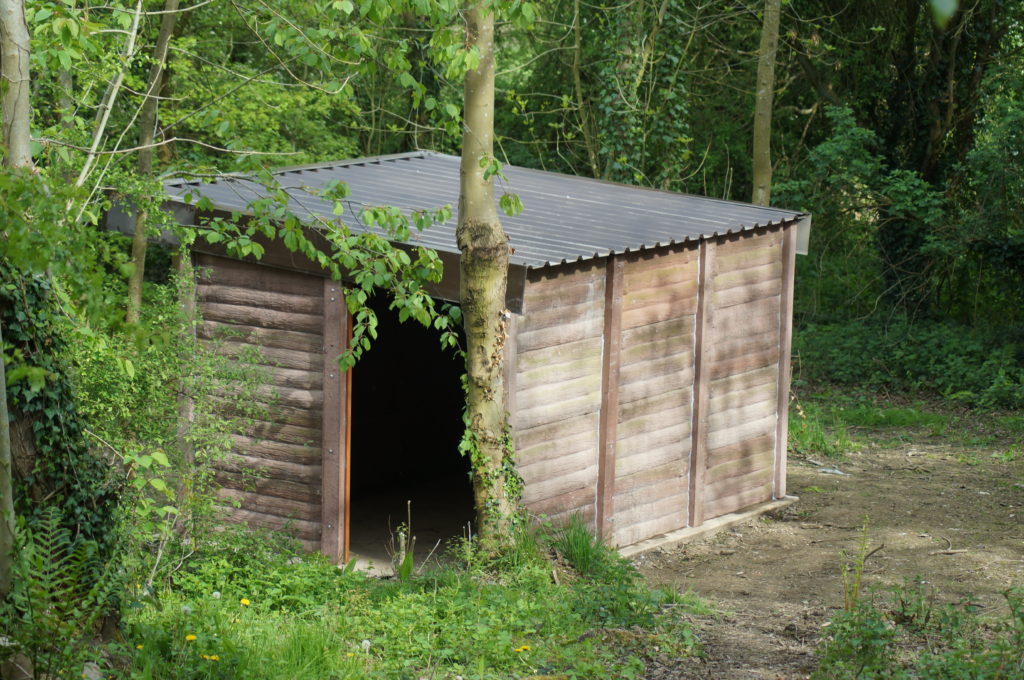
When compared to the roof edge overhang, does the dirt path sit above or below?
below

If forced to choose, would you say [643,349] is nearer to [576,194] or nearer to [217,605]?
[576,194]

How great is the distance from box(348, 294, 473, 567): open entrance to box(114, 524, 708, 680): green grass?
8.94ft

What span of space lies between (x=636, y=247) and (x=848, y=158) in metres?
9.41

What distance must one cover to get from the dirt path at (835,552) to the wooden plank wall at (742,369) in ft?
1.29

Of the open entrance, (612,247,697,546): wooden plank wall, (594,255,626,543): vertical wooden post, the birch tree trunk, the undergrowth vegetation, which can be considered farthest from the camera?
the open entrance

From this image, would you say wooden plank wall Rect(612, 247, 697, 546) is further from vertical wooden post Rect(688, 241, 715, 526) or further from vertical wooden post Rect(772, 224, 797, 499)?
vertical wooden post Rect(772, 224, 797, 499)

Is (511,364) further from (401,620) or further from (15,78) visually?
(15,78)

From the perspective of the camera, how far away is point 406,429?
38.4 ft

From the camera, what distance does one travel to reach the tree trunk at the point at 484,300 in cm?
716

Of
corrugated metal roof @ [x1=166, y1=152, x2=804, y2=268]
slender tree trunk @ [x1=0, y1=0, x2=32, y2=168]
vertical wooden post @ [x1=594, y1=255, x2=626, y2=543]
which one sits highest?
slender tree trunk @ [x1=0, y1=0, x2=32, y2=168]

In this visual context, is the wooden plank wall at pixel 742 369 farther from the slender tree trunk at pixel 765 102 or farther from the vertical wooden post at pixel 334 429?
the slender tree trunk at pixel 765 102

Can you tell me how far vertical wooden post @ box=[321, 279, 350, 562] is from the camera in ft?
26.3

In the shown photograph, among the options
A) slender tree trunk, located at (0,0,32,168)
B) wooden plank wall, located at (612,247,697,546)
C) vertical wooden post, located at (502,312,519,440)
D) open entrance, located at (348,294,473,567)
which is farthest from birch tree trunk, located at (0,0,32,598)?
open entrance, located at (348,294,473,567)

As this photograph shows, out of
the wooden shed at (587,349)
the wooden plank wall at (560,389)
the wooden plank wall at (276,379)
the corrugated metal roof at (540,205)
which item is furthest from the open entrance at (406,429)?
the wooden plank wall at (560,389)
